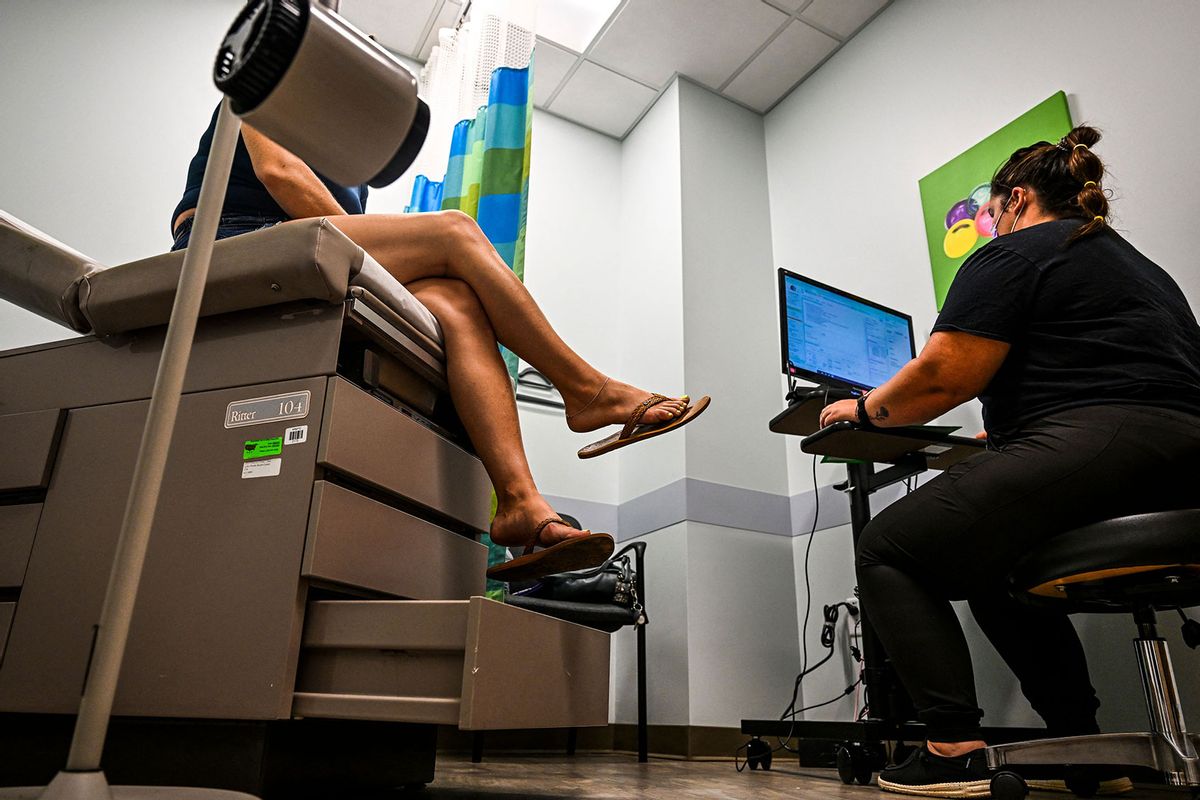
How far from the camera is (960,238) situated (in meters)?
2.68

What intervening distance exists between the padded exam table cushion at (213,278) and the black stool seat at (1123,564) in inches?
43.0

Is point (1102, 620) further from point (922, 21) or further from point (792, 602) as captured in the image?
point (922, 21)

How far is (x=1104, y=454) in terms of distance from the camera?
1.31 meters

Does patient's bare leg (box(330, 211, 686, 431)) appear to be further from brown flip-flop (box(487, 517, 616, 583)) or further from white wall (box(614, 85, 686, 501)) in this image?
white wall (box(614, 85, 686, 501))

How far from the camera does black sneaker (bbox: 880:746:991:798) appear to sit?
137 centimetres

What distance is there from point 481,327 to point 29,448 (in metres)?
0.74

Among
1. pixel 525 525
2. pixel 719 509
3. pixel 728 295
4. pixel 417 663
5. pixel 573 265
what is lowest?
pixel 417 663

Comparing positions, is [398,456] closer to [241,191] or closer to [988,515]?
[241,191]

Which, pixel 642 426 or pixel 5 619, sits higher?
pixel 642 426

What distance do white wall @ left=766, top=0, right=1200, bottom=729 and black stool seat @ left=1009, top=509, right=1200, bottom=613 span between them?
797mm

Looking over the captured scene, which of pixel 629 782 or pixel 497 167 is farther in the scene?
pixel 497 167

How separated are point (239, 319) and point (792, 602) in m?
2.40

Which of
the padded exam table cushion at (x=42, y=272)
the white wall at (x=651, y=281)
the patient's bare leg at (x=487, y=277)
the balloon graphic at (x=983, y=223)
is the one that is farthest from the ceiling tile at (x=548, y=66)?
the padded exam table cushion at (x=42, y=272)

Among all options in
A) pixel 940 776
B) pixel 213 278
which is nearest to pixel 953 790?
pixel 940 776
